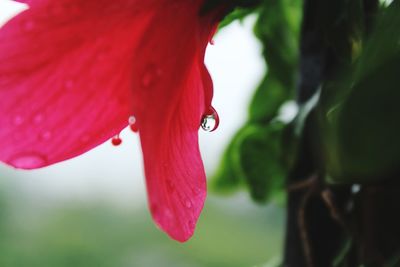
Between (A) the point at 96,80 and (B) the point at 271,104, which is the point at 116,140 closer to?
(A) the point at 96,80

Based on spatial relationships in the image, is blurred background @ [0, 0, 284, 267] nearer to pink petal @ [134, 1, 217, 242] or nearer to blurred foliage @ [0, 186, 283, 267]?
blurred foliage @ [0, 186, 283, 267]

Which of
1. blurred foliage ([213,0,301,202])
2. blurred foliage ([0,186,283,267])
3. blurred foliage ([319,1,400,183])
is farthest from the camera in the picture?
blurred foliage ([0,186,283,267])

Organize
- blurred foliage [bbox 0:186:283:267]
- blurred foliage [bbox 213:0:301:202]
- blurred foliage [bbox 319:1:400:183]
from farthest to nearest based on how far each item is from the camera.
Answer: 1. blurred foliage [bbox 0:186:283:267]
2. blurred foliage [bbox 213:0:301:202]
3. blurred foliage [bbox 319:1:400:183]

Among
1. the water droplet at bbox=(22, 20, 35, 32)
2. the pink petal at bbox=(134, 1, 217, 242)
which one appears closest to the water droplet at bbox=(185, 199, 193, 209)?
the pink petal at bbox=(134, 1, 217, 242)

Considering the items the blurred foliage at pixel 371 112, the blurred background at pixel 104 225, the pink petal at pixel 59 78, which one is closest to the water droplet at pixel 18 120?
the pink petal at pixel 59 78

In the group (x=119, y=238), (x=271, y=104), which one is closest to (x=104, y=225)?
(x=119, y=238)

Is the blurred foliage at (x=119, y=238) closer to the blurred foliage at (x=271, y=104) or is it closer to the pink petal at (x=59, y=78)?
the blurred foliage at (x=271, y=104)

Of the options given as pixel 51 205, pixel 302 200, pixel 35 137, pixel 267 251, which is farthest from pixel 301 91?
pixel 51 205

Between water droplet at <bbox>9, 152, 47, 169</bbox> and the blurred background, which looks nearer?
water droplet at <bbox>9, 152, 47, 169</bbox>
